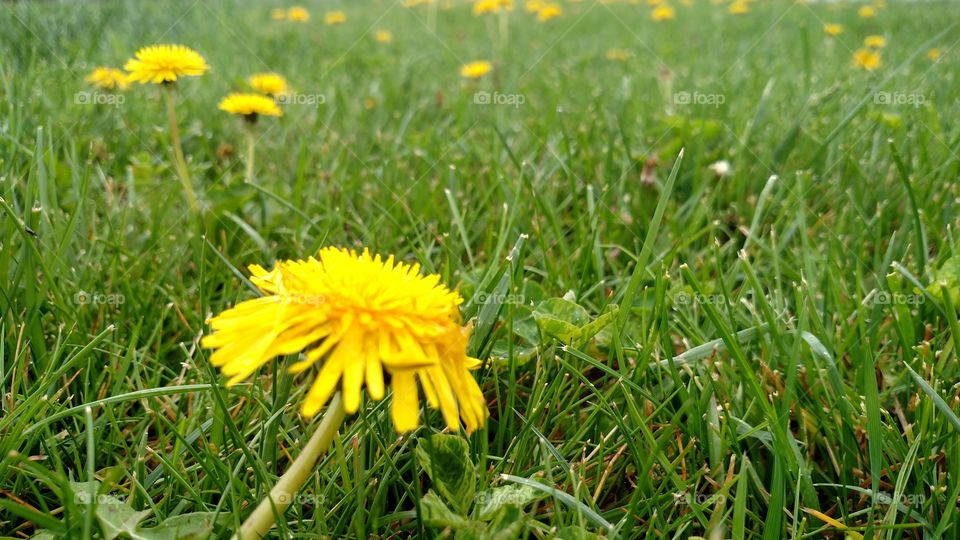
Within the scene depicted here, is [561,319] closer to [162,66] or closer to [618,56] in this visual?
[162,66]

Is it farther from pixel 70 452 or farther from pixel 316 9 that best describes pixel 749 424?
pixel 316 9

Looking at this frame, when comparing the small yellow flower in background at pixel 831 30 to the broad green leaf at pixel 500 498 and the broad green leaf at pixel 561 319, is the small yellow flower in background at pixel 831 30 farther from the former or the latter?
the broad green leaf at pixel 500 498

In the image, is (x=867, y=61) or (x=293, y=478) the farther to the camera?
(x=867, y=61)

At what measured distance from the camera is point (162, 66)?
1.84m

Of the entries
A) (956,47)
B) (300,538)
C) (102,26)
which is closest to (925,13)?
(956,47)

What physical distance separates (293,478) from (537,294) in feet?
2.55

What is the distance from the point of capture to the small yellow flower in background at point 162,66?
5.97 ft

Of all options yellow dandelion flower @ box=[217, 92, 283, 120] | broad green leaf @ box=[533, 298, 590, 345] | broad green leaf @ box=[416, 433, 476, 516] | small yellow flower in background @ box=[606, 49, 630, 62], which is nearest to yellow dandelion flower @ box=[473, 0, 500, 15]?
small yellow flower in background @ box=[606, 49, 630, 62]

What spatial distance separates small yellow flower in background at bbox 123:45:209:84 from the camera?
5.97ft

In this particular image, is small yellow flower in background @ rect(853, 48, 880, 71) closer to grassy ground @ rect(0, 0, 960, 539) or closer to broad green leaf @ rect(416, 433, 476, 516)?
grassy ground @ rect(0, 0, 960, 539)

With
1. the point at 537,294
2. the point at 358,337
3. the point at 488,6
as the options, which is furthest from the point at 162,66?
the point at 488,6

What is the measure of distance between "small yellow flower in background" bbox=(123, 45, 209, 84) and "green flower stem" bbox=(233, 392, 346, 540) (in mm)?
1240

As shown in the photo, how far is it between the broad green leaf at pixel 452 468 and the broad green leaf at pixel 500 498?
0.06 ft

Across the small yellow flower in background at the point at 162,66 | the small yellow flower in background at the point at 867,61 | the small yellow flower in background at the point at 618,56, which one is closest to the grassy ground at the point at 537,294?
the small yellow flower in background at the point at 867,61
